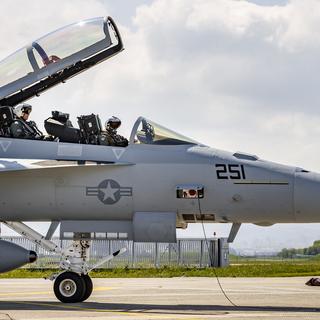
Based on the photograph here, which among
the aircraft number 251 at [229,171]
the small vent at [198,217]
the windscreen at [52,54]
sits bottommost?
the small vent at [198,217]

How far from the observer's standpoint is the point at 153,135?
1542cm

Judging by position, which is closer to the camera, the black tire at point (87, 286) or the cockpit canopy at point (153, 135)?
the cockpit canopy at point (153, 135)

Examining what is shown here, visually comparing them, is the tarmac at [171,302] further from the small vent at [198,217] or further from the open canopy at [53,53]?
the open canopy at [53,53]

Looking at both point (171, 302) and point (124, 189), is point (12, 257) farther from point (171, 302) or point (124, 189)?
point (171, 302)

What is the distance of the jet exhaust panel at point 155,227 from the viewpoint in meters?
14.9

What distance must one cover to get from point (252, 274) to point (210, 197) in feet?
50.9

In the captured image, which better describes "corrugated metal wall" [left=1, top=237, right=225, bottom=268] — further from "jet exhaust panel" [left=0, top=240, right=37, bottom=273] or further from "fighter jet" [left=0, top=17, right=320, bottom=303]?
"jet exhaust panel" [left=0, top=240, right=37, bottom=273]

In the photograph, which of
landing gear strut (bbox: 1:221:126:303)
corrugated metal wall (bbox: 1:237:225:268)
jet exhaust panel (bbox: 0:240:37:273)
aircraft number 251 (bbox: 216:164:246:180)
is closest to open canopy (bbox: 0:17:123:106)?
landing gear strut (bbox: 1:221:126:303)

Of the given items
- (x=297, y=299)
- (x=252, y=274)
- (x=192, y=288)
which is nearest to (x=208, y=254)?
(x=252, y=274)

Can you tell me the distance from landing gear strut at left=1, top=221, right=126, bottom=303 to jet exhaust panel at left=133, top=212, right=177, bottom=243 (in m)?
0.85

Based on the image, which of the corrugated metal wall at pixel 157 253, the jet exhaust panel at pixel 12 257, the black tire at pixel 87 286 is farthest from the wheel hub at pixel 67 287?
the corrugated metal wall at pixel 157 253

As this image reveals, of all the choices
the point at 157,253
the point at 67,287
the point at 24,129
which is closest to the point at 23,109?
the point at 24,129

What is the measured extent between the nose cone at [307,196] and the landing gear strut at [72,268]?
338 cm

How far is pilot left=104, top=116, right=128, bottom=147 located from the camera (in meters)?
15.5
